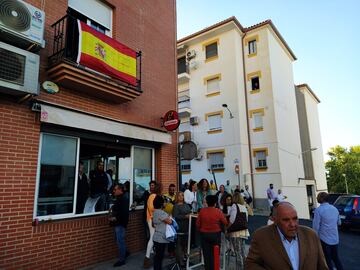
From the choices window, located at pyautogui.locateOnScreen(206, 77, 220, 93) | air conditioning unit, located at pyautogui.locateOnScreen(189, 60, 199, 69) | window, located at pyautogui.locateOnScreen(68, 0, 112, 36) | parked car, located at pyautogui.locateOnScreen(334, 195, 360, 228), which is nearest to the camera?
window, located at pyautogui.locateOnScreen(68, 0, 112, 36)

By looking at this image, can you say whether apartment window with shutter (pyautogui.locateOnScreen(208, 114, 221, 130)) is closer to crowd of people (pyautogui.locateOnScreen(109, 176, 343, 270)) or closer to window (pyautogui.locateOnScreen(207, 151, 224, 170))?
window (pyautogui.locateOnScreen(207, 151, 224, 170))

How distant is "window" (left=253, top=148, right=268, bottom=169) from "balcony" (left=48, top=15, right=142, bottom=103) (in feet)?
53.3

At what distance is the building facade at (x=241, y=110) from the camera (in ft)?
68.3

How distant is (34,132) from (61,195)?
5.10 ft

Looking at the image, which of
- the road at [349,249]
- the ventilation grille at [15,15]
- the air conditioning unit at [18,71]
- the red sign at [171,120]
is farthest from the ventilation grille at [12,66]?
the road at [349,249]

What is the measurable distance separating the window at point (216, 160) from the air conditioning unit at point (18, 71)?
17.8 meters

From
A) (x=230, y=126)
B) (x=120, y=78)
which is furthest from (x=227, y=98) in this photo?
(x=120, y=78)

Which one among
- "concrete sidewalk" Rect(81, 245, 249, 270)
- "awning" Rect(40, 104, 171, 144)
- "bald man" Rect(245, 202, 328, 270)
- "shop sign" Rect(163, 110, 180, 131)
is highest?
"shop sign" Rect(163, 110, 180, 131)

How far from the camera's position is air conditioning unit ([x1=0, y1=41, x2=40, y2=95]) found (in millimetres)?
4898

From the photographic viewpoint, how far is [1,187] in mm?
5012

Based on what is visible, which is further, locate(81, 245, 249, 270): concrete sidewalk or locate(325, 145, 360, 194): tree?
locate(325, 145, 360, 194): tree

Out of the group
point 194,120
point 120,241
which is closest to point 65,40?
point 120,241

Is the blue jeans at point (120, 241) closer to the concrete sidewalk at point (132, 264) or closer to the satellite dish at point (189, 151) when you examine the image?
the concrete sidewalk at point (132, 264)

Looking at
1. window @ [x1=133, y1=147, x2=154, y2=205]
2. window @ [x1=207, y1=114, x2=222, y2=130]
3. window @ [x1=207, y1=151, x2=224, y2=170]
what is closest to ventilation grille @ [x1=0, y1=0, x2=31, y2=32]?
window @ [x1=133, y1=147, x2=154, y2=205]
